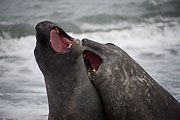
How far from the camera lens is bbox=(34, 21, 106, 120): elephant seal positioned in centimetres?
408

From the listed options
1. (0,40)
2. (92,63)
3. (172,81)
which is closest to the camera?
(92,63)

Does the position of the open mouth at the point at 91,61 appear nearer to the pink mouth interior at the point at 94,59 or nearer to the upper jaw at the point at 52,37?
the pink mouth interior at the point at 94,59

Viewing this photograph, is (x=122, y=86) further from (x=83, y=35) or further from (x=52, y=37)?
(x=83, y=35)

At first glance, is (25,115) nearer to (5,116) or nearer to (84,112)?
(5,116)

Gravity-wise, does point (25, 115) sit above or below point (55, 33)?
below

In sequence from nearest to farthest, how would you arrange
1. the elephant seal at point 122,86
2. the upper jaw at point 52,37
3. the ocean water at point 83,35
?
the upper jaw at point 52,37 < the elephant seal at point 122,86 < the ocean water at point 83,35

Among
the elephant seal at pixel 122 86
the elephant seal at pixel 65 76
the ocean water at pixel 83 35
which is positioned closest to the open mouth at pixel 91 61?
the elephant seal at pixel 122 86

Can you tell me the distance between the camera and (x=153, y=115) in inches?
174

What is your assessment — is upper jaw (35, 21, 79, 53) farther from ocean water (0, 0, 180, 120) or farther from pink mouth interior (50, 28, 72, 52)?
ocean water (0, 0, 180, 120)

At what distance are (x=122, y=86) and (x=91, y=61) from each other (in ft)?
1.37

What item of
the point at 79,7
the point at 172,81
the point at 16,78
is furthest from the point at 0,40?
the point at 172,81

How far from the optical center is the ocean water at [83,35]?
7.28 metres

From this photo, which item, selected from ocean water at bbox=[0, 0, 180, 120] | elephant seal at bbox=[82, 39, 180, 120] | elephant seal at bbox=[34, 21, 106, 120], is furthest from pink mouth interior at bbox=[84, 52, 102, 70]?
ocean water at bbox=[0, 0, 180, 120]

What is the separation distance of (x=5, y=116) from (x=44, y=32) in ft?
7.94
